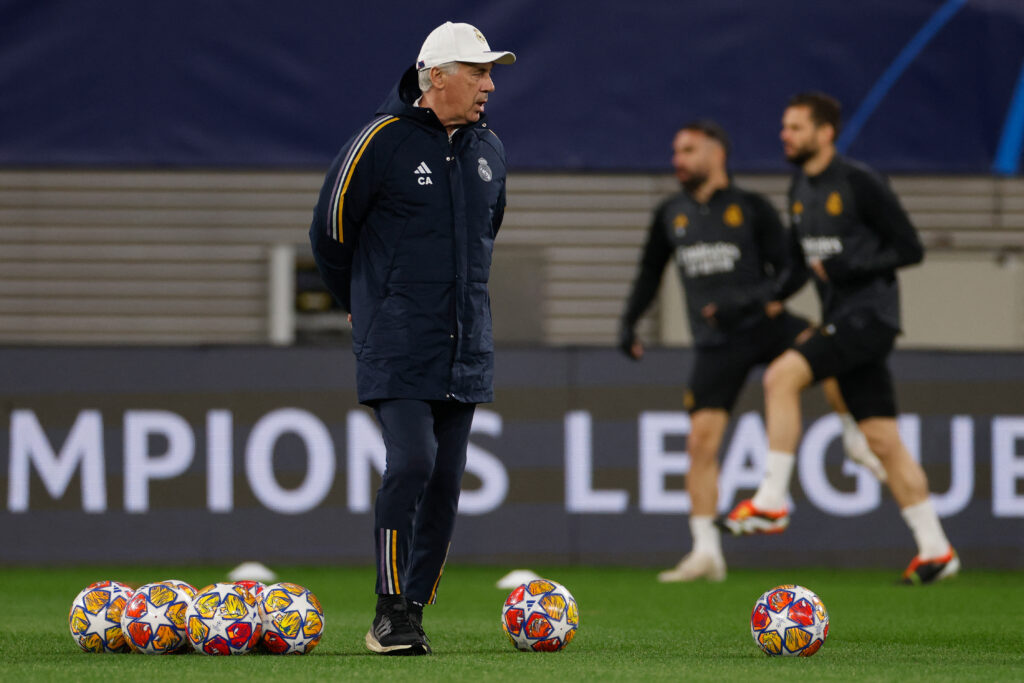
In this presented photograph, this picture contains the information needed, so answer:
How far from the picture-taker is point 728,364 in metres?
9.77

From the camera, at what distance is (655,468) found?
1098 centimetres

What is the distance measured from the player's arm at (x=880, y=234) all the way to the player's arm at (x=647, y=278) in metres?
1.10

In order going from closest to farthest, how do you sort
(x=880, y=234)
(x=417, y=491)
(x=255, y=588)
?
(x=255, y=588) → (x=417, y=491) → (x=880, y=234)

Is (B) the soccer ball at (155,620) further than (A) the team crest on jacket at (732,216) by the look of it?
No

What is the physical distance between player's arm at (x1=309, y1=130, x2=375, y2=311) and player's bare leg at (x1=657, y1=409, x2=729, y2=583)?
13.6 feet

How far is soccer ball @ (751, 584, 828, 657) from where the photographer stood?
5770 millimetres

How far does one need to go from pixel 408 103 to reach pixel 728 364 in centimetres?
414

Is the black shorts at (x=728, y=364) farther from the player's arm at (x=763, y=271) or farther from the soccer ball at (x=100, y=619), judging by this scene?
the soccer ball at (x=100, y=619)

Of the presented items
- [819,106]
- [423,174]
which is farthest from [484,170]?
[819,106]

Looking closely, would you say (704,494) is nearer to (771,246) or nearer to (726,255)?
(726,255)

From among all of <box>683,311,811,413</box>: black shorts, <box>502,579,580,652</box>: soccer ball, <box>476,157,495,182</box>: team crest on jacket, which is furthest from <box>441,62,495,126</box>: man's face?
<box>683,311,811,413</box>: black shorts

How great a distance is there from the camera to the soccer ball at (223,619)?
18.4ft

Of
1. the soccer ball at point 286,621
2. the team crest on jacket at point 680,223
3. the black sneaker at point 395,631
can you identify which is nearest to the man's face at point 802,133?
the team crest on jacket at point 680,223

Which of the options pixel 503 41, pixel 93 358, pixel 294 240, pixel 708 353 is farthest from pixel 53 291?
pixel 708 353
